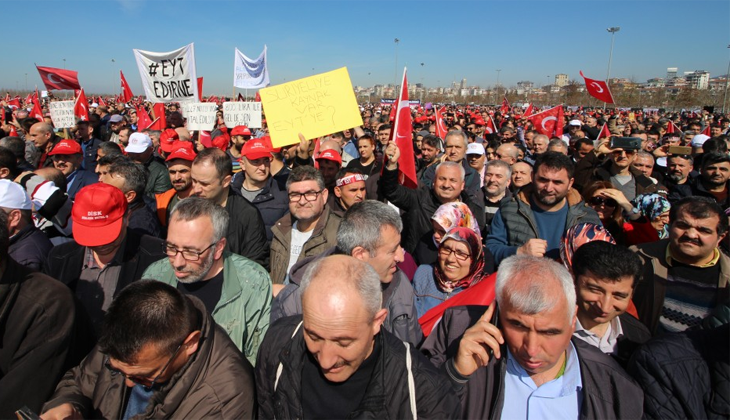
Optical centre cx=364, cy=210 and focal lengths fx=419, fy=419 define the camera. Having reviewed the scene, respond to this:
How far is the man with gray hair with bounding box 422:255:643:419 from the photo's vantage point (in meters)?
1.79

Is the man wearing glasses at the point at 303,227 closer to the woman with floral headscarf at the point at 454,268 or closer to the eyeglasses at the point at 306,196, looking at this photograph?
the eyeglasses at the point at 306,196

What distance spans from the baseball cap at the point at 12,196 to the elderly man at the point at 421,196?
2.93 m

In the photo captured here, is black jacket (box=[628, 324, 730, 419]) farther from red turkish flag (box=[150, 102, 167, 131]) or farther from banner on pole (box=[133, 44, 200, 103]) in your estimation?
red turkish flag (box=[150, 102, 167, 131])

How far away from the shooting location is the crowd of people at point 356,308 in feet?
5.61

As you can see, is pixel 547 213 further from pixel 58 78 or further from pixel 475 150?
pixel 58 78

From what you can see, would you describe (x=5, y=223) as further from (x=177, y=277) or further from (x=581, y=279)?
(x=581, y=279)

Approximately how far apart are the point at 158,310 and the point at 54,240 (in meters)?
2.85

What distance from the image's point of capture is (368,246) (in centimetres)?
252

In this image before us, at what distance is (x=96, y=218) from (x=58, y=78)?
417 inches

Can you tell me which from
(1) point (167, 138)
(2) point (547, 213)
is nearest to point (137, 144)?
(1) point (167, 138)

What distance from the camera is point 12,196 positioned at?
2896 millimetres

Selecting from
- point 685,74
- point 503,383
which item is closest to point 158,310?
point 503,383

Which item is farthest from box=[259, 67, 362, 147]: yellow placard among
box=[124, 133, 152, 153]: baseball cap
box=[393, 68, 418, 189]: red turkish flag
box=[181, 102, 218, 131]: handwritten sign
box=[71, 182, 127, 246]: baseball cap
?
box=[181, 102, 218, 131]: handwritten sign

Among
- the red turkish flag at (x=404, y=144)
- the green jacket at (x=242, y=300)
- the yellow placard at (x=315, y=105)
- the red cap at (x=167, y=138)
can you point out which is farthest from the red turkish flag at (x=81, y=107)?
the green jacket at (x=242, y=300)
